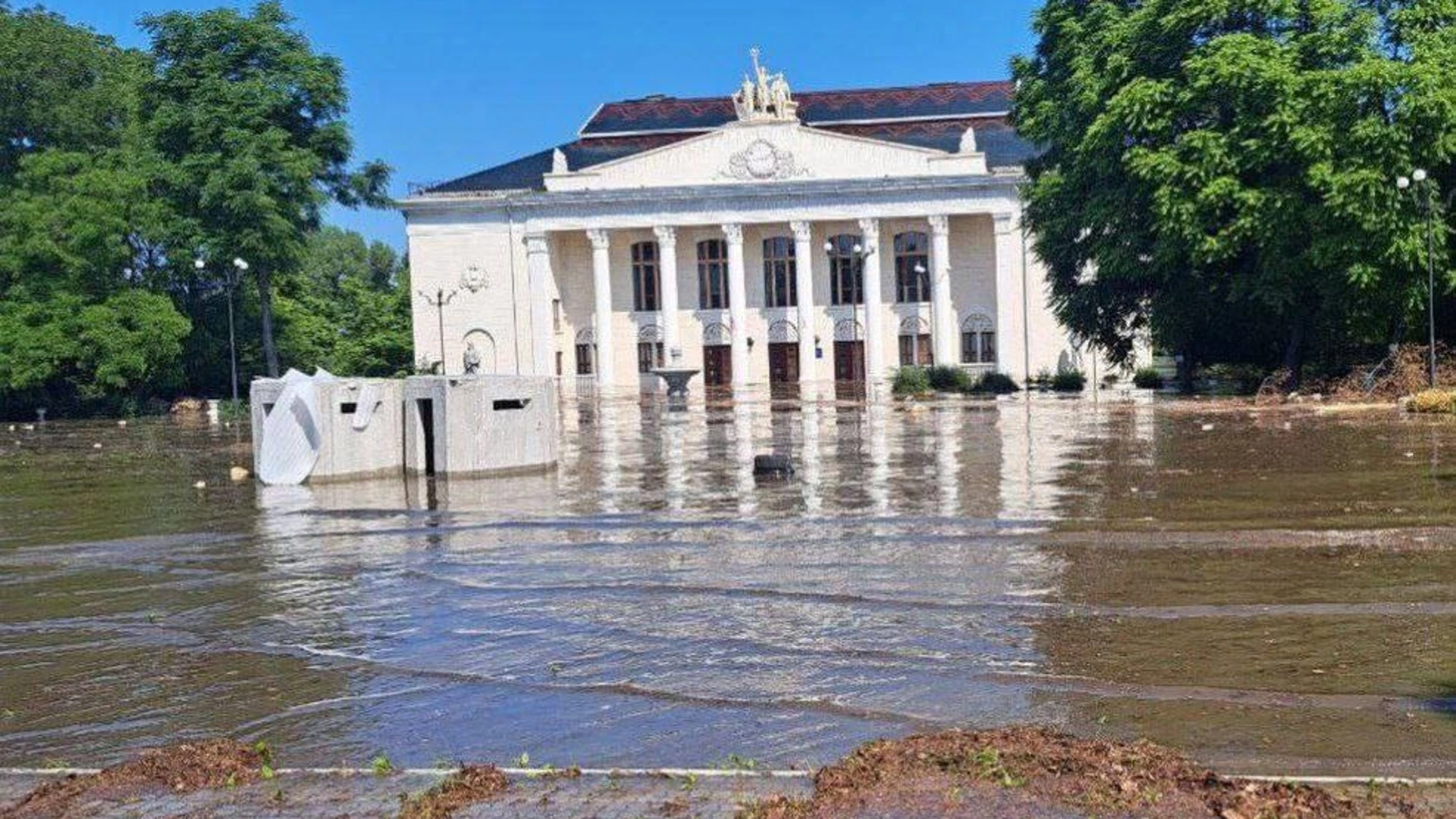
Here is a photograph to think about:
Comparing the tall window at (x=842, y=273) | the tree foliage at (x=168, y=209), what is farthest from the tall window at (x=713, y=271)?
the tree foliage at (x=168, y=209)

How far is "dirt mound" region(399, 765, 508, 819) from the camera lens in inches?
203

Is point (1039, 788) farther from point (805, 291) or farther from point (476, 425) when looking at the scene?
point (805, 291)

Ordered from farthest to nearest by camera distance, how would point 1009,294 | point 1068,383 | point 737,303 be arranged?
point 737,303 < point 1009,294 < point 1068,383

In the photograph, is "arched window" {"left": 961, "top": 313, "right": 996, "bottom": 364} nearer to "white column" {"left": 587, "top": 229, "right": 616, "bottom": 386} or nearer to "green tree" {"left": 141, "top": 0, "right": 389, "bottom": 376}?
"white column" {"left": 587, "top": 229, "right": 616, "bottom": 386}

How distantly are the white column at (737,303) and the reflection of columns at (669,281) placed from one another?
2.98 meters

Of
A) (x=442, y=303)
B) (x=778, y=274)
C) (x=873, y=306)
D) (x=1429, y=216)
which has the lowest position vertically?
(x=1429, y=216)

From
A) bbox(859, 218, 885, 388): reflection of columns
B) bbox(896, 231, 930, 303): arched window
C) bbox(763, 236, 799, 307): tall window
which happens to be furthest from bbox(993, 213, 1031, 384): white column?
bbox(763, 236, 799, 307): tall window

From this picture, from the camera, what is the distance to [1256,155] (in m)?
35.7

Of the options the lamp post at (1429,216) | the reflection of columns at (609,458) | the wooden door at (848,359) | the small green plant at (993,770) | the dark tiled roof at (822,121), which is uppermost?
the dark tiled roof at (822,121)

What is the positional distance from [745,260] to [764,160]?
19.9 ft

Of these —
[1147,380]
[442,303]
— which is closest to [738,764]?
[1147,380]

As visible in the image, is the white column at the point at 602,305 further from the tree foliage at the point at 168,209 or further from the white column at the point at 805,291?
the tree foliage at the point at 168,209

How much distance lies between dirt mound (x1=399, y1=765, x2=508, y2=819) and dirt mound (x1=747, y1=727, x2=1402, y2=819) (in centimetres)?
106

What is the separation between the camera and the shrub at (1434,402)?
2773 centimetres
